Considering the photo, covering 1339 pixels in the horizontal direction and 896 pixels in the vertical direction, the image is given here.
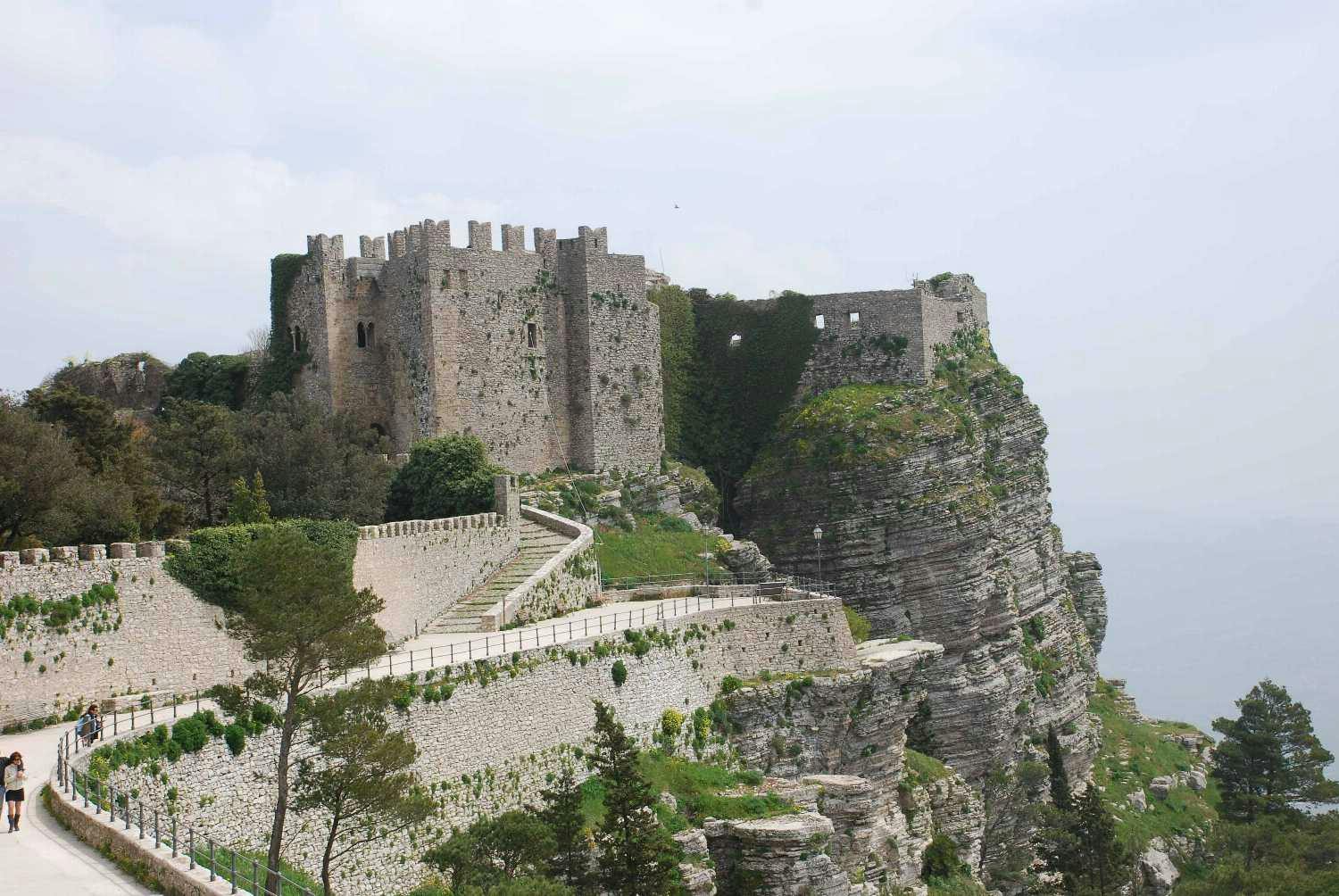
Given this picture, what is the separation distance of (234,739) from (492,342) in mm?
29666

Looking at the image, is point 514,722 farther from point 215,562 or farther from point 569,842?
point 215,562

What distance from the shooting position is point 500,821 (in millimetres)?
33500

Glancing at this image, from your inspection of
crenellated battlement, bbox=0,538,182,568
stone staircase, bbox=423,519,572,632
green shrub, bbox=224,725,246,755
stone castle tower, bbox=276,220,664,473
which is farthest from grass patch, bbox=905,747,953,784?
green shrub, bbox=224,725,246,755

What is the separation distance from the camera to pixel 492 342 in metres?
58.5

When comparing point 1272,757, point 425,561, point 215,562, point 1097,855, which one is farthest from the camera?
point 1272,757

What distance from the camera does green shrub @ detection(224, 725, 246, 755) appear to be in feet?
99.6

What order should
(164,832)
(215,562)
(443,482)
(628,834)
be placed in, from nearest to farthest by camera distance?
(164,832) → (628,834) → (215,562) → (443,482)

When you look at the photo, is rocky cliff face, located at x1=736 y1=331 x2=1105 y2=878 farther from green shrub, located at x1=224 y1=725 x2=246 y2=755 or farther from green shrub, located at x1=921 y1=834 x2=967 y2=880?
green shrub, located at x1=224 y1=725 x2=246 y2=755

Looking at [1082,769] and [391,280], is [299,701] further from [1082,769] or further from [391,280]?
[1082,769]

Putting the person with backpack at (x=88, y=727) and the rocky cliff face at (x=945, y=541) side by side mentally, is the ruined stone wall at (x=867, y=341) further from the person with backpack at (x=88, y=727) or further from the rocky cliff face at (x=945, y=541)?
the person with backpack at (x=88, y=727)

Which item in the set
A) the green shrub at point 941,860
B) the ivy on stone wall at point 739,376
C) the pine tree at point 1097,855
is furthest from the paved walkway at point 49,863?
the ivy on stone wall at point 739,376

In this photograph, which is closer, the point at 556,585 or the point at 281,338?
the point at 556,585

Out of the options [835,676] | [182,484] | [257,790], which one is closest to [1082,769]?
[835,676]

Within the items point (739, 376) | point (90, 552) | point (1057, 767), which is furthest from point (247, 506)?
point (1057, 767)
